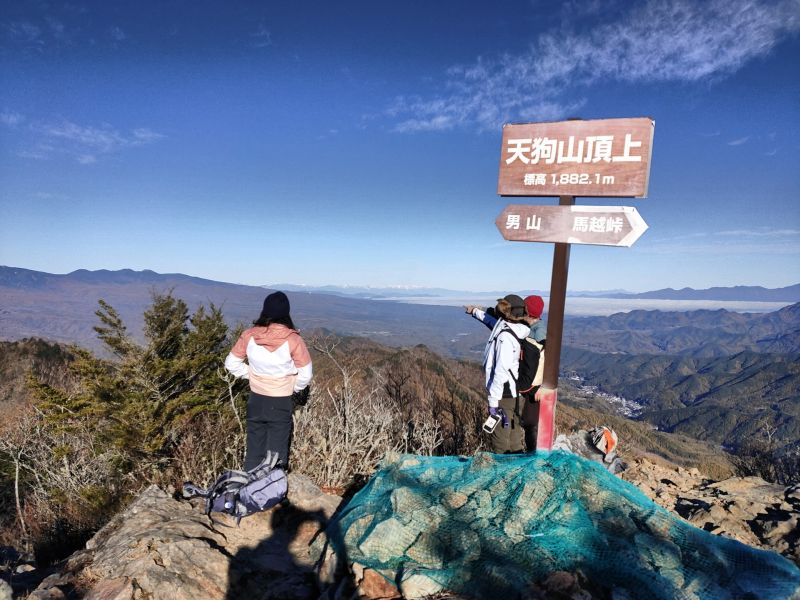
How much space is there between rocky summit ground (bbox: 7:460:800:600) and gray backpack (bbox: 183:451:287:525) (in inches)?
4.4

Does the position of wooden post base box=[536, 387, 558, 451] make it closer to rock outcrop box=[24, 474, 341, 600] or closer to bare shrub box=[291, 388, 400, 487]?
bare shrub box=[291, 388, 400, 487]

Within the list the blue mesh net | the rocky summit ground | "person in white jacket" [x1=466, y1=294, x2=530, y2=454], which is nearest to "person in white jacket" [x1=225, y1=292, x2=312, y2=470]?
the rocky summit ground

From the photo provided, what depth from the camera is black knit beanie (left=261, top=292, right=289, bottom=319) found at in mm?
3971

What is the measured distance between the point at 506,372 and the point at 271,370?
2.23 meters

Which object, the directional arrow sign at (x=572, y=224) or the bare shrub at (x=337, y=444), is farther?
the bare shrub at (x=337, y=444)

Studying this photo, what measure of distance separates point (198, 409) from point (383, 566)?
418 inches

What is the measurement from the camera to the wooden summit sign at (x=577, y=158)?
3.60m

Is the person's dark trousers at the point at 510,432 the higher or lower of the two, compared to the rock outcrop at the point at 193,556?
higher

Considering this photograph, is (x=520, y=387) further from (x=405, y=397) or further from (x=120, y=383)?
(x=120, y=383)

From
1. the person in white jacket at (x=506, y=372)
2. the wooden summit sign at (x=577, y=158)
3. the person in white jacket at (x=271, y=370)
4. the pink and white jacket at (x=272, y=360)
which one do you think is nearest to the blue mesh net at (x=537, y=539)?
the person in white jacket at (x=506, y=372)

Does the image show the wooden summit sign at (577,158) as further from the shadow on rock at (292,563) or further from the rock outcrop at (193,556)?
the rock outcrop at (193,556)

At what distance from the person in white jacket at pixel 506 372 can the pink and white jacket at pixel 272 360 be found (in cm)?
179

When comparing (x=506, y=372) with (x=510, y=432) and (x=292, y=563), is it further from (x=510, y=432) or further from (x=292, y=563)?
(x=292, y=563)

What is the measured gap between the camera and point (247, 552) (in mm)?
3443
